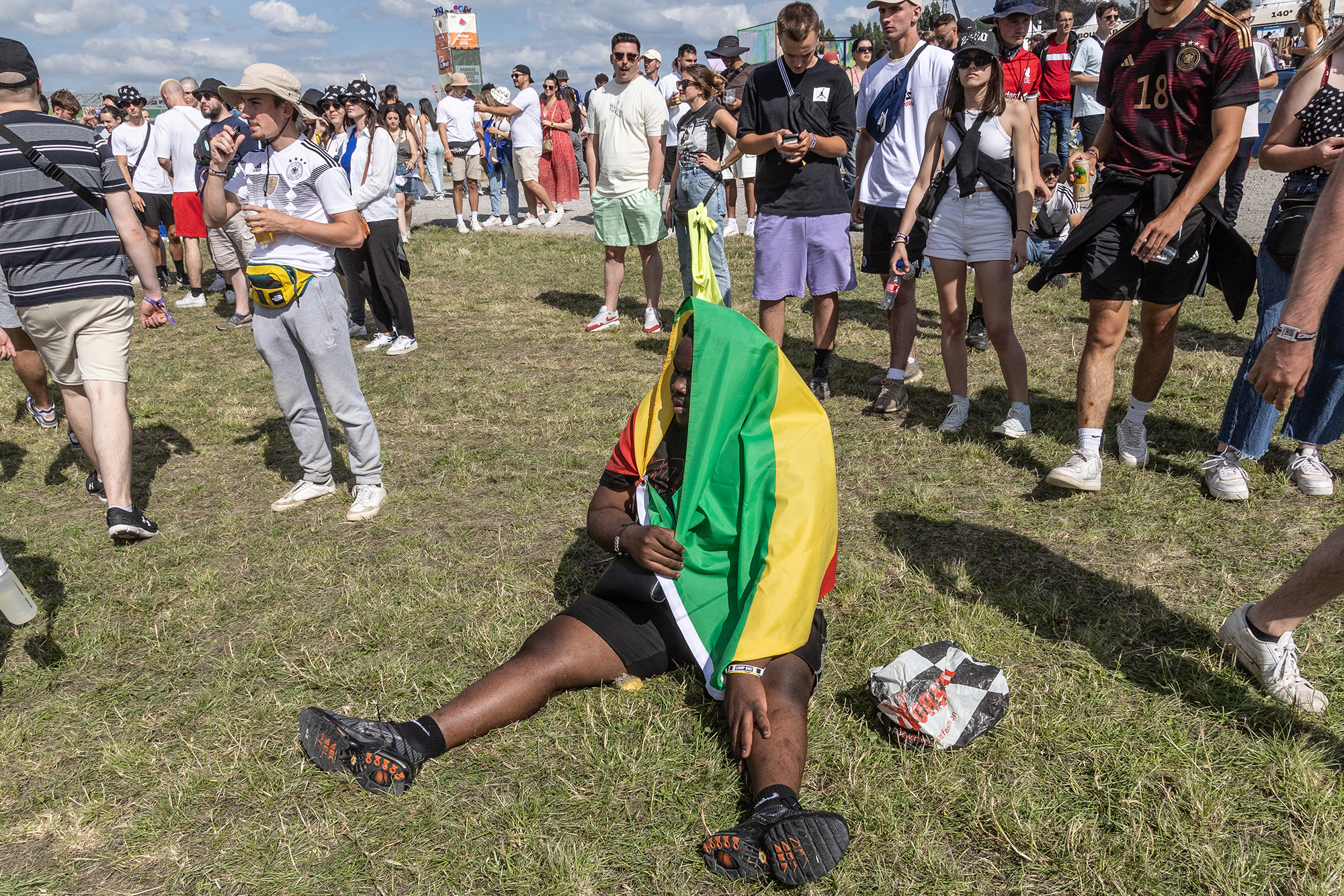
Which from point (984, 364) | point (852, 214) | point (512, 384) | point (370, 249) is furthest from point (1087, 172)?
point (370, 249)

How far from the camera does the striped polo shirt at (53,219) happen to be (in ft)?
14.3

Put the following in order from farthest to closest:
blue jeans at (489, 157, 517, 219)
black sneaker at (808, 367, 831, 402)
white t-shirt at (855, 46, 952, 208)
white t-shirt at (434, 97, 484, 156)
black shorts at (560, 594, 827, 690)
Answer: blue jeans at (489, 157, 517, 219) < white t-shirt at (434, 97, 484, 156) < black sneaker at (808, 367, 831, 402) < white t-shirt at (855, 46, 952, 208) < black shorts at (560, 594, 827, 690)

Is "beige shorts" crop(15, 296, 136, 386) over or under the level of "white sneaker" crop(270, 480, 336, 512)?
over

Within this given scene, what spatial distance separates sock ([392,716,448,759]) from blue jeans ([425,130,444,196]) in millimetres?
18254

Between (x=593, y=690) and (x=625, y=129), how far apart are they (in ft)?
20.3

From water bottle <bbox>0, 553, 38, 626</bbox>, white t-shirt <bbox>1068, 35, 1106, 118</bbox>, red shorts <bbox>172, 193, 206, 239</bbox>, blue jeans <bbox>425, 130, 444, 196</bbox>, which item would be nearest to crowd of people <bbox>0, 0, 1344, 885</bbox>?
water bottle <bbox>0, 553, 38, 626</bbox>

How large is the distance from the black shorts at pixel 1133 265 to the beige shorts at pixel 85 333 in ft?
15.7

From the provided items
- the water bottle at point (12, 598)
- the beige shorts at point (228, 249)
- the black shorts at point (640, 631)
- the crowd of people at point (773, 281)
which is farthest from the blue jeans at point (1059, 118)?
the water bottle at point (12, 598)

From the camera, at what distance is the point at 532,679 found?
3.01m

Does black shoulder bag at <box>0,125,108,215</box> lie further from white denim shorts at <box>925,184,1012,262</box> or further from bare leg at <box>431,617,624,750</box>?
white denim shorts at <box>925,184,1012,262</box>

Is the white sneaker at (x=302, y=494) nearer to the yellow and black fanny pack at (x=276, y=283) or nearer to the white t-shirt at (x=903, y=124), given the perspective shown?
the yellow and black fanny pack at (x=276, y=283)

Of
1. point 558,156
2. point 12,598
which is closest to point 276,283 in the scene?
point 12,598

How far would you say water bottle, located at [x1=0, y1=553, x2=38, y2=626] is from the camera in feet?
9.41

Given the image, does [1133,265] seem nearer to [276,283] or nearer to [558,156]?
[276,283]
